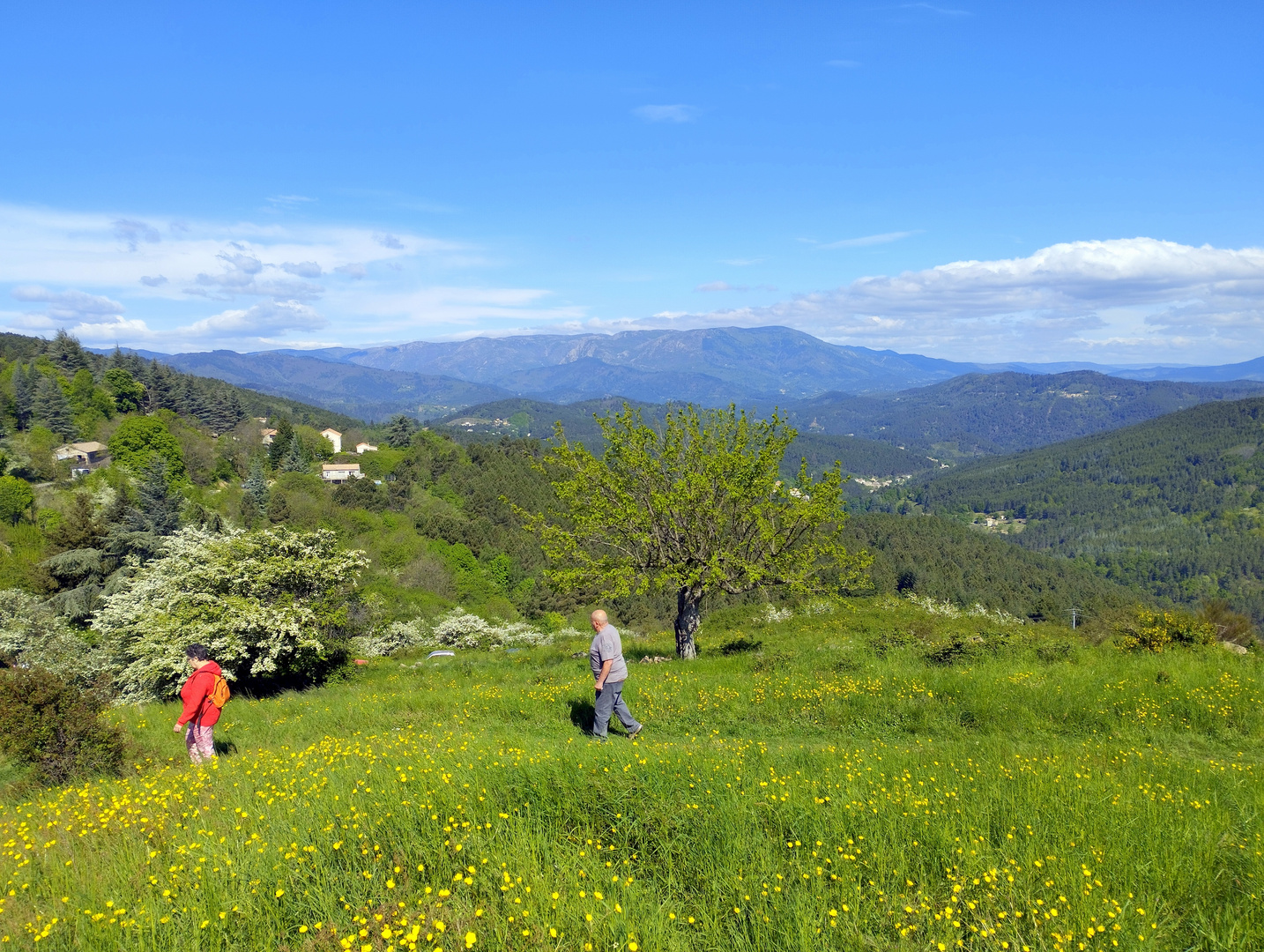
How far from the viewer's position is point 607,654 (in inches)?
350

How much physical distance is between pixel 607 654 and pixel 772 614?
849 inches

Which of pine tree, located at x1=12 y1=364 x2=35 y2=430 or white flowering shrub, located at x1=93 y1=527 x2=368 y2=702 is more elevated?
pine tree, located at x1=12 y1=364 x2=35 y2=430

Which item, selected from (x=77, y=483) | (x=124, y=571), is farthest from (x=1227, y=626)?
(x=77, y=483)

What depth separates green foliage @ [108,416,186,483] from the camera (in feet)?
260

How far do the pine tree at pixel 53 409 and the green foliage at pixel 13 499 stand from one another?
28.4 m

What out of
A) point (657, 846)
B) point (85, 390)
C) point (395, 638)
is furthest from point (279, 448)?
point (657, 846)

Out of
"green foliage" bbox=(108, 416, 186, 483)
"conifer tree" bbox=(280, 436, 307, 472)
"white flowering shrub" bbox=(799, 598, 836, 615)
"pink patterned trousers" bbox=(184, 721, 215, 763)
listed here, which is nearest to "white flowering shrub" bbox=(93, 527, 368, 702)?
"pink patterned trousers" bbox=(184, 721, 215, 763)

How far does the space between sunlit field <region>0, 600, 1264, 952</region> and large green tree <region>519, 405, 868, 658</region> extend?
22.1ft

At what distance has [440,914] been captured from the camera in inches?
163

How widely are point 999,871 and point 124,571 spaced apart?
38562mm

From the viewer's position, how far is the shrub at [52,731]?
8.35 meters

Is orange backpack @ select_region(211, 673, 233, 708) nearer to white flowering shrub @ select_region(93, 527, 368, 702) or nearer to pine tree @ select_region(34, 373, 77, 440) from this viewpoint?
white flowering shrub @ select_region(93, 527, 368, 702)

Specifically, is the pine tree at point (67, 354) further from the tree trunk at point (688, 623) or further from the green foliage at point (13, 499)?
the tree trunk at point (688, 623)

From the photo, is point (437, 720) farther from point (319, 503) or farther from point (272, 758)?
point (319, 503)
